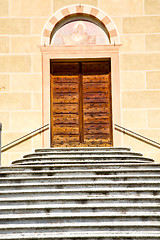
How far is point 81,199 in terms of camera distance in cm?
666

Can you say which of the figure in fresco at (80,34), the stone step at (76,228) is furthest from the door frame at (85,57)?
the stone step at (76,228)

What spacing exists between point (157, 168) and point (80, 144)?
10.0 feet

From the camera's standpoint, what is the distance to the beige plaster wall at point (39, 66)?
9.98 meters

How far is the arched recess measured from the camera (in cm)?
1004

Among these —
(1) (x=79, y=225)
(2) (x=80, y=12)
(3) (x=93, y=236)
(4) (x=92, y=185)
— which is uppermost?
(2) (x=80, y=12)

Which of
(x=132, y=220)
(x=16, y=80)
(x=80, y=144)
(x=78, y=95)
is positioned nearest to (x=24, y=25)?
(x=16, y=80)

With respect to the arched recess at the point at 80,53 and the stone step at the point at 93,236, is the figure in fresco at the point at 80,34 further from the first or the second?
the stone step at the point at 93,236

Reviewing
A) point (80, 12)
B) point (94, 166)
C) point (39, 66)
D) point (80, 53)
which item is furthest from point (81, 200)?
point (80, 12)

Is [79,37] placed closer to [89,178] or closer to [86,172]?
[86,172]

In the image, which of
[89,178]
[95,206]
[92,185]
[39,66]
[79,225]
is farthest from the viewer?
[39,66]

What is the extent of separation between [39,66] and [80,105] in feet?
5.00

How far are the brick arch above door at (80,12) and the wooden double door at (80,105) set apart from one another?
72 cm

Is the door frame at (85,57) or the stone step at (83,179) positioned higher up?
the door frame at (85,57)

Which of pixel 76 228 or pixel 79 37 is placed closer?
pixel 76 228
